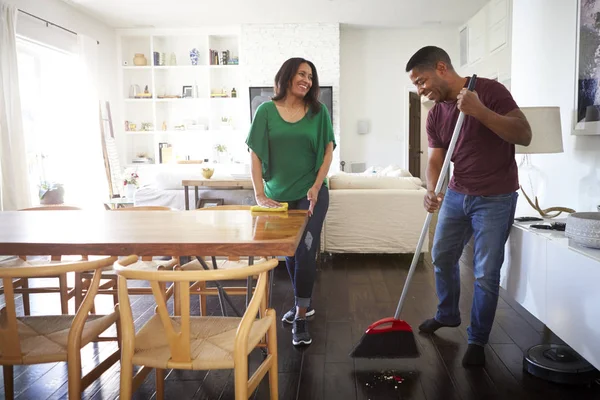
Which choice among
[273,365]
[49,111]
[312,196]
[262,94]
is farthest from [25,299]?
[262,94]

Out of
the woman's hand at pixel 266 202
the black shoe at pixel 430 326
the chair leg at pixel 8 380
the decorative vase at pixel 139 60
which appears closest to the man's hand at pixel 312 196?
the woman's hand at pixel 266 202

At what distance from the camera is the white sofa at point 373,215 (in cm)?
413

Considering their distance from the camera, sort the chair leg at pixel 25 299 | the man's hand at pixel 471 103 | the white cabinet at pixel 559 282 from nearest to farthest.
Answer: the white cabinet at pixel 559 282, the man's hand at pixel 471 103, the chair leg at pixel 25 299

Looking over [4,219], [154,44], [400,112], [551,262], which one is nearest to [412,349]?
[551,262]

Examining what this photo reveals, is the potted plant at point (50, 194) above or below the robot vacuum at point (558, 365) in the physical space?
above

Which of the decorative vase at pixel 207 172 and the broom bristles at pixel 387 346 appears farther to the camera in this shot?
the decorative vase at pixel 207 172

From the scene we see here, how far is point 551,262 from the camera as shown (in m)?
2.01

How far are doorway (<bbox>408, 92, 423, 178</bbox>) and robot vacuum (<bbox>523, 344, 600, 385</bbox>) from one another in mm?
6389

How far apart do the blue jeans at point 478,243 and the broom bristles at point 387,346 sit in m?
0.29

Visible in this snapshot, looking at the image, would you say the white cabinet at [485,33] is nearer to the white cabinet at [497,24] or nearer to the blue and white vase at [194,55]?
the white cabinet at [497,24]

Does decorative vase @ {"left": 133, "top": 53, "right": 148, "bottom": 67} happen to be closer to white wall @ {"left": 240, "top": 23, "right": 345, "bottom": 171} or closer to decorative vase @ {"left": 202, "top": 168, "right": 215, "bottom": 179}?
white wall @ {"left": 240, "top": 23, "right": 345, "bottom": 171}

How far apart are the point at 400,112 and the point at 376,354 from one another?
6689mm

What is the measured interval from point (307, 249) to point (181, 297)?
1.15 m

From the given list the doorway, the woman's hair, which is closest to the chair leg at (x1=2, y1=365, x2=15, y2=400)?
the woman's hair
